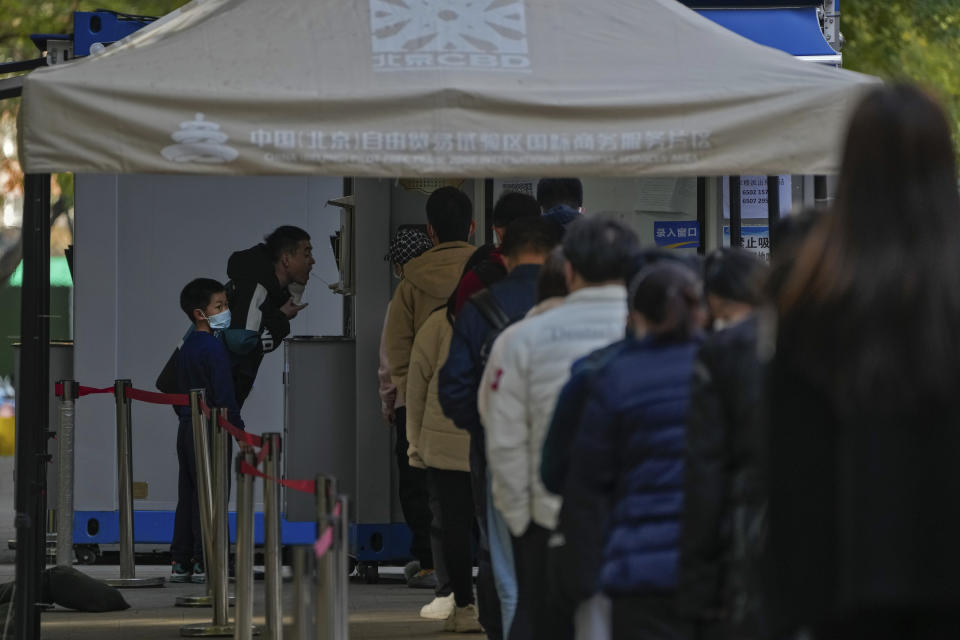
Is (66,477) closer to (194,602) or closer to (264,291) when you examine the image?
(194,602)

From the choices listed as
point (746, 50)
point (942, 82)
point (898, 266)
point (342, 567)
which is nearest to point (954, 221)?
point (898, 266)

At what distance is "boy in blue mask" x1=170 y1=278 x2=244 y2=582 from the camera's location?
32.3ft

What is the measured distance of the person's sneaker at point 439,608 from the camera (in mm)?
8430

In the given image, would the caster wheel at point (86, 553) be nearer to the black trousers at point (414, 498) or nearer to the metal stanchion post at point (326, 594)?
the black trousers at point (414, 498)

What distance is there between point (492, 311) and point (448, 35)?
3.58 feet

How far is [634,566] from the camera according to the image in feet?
13.8

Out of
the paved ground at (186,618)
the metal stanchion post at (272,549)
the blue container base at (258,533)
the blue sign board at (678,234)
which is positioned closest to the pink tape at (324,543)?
the metal stanchion post at (272,549)

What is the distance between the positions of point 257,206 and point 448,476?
164 inches

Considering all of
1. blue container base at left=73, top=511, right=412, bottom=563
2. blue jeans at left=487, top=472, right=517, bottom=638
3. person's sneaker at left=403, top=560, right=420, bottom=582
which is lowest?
person's sneaker at left=403, top=560, right=420, bottom=582

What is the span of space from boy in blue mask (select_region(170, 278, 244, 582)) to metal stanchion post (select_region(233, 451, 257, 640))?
8.44 feet

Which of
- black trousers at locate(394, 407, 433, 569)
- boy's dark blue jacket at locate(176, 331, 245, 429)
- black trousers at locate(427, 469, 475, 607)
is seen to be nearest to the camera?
black trousers at locate(427, 469, 475, 607)

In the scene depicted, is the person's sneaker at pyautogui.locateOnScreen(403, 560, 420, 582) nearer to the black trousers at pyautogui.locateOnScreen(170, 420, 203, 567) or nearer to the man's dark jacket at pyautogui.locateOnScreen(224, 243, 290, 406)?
A: the black trousers at pyautogui.locateOnScreen(170, 420, 203, 567)

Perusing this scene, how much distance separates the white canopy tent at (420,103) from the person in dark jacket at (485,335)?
413mm

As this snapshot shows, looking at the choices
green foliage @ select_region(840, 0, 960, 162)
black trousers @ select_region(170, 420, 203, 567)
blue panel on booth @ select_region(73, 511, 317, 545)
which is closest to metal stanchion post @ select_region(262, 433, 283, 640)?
black trousers @ select_region(170, 420, 203, 567)
